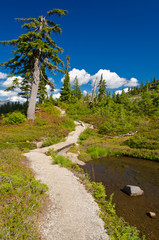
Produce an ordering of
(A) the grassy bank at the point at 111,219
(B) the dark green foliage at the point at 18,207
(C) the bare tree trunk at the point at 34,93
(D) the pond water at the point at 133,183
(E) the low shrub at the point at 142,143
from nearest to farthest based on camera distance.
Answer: (B) the dark green foliage at the point at 18,207 → (A) the grassy bank at the point at 111,219 → (D) the pond water at the point at 133,183 → (E) the low shrub at the point at 142,143 → (C) the bare tree trunk at the point at 34,93

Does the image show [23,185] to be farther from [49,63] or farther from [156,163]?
[49,63]

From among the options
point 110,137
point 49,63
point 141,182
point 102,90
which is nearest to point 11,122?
point 49,63

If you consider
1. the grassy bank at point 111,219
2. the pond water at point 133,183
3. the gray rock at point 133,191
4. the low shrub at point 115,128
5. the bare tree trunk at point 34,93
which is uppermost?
the bare tree trunk at point 34,93

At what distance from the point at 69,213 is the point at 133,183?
179 inches

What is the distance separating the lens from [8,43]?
17500 millimetres

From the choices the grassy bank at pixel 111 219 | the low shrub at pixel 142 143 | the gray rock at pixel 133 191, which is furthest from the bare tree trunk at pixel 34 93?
the gray rock at pixel 133 191

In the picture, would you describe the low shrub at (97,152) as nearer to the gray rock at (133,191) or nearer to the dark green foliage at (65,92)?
the gray rock at (133,191)

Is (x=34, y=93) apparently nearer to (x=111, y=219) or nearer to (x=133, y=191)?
Answer: (x=133, y=191)

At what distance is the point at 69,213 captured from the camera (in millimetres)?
3908

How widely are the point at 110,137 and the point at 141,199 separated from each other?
38.9 feet

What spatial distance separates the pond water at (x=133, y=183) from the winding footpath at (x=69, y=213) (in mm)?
1415

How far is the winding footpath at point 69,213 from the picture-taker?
3176 millimetres

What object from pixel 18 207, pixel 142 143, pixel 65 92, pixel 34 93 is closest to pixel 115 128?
pixel 142 143

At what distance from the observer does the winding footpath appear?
3176 millimetres
